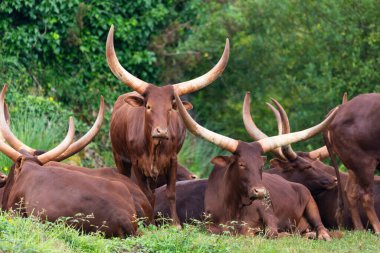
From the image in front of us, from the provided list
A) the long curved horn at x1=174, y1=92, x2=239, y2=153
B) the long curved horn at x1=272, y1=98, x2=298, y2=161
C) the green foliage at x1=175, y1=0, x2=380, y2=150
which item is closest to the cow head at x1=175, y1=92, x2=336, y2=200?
the long curved horn at x1=174, y1=92, x2=239, y2=153

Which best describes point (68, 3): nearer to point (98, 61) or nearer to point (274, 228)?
point (98, 61)

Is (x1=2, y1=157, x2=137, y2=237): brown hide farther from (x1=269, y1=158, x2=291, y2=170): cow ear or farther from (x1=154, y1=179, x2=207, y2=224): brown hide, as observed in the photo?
(x1=269, y1=158, x2=291, y2=170): cow ear

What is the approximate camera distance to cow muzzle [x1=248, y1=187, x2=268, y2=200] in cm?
1226

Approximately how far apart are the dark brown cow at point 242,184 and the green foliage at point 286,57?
24.9 ft

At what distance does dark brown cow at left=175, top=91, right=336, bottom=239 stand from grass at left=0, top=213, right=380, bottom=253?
0.70 meters

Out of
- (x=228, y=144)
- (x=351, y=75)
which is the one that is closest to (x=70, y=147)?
(x=228, y=144)

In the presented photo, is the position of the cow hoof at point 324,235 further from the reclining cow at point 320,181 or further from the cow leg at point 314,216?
the reclining cow at point 320,181

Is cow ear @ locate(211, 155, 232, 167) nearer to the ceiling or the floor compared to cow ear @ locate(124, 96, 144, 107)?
nearer to the floor

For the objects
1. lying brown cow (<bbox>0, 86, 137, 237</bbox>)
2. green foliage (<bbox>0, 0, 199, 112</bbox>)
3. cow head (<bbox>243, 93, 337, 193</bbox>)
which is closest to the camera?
lying brown cow (<bbox>0, 86, 137, 237</bbox>)

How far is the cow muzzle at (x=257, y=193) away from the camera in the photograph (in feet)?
40.2

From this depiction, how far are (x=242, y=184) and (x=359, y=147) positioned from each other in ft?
6.63

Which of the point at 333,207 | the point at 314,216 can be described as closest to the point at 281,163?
the point at 333,207

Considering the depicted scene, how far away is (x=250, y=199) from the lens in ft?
41.2

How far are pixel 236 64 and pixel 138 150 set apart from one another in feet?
35.4
